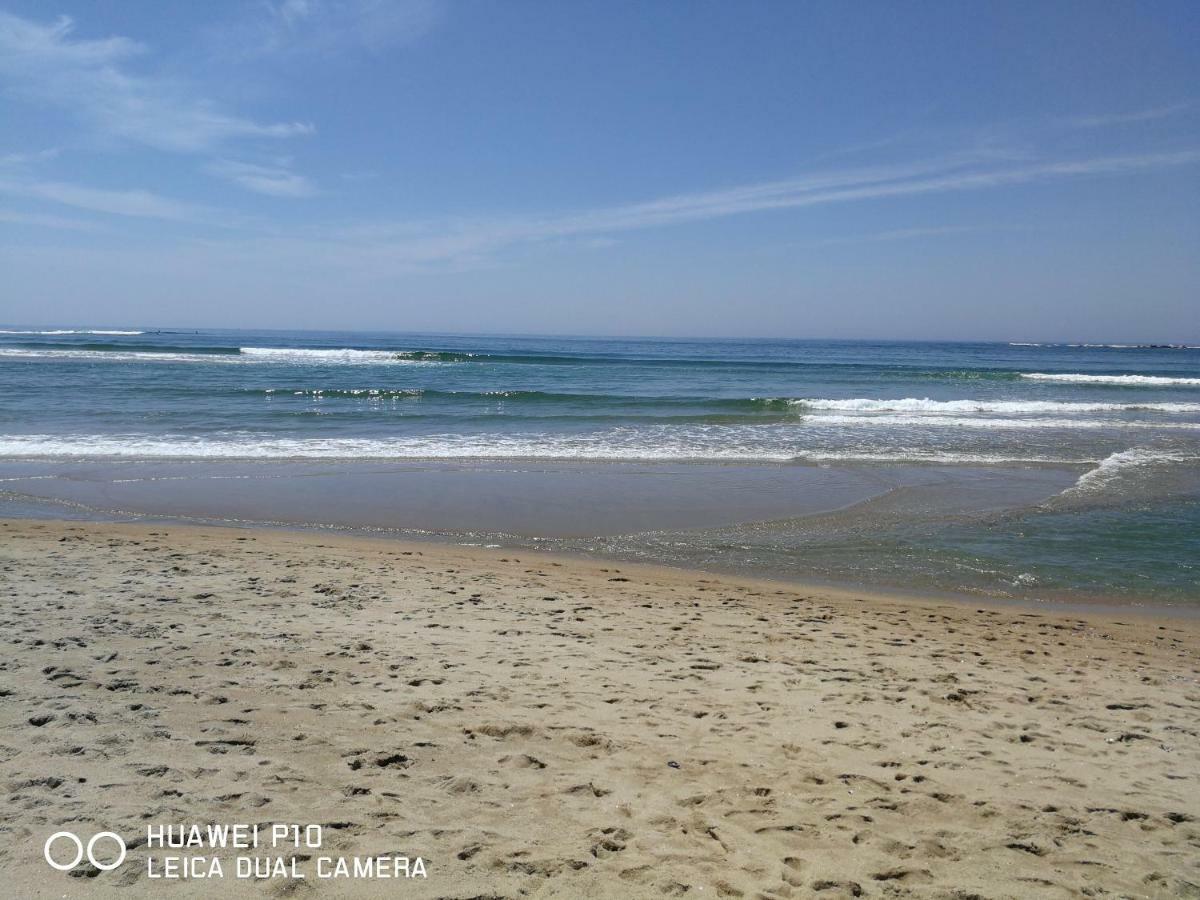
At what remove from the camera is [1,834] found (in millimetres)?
2932

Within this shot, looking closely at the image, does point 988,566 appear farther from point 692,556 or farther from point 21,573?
point 21,573

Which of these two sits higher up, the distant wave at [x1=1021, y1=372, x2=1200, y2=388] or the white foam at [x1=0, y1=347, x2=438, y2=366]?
the white foam at [x1=0, y1=347, x2=438, y2=366]

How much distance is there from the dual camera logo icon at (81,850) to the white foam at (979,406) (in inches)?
953

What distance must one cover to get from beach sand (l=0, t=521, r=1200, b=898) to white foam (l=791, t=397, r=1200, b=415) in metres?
19.2

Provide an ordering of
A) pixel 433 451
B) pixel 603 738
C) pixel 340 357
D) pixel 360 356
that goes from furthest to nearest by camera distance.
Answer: pixel 360 356, pixel 340 357, pixel 433 451, pixel 603 738

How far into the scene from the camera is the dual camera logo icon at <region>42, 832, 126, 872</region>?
9.26 ft

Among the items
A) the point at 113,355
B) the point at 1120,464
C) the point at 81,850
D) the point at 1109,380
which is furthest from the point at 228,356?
the point at 1109,380

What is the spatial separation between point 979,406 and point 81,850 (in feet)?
91.4

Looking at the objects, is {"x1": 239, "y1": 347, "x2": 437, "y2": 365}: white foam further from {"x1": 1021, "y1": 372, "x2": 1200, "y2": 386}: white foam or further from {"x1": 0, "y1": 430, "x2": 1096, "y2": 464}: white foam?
{"x1": 1021, "y1": 372, "x2": 1200, "y2": 386}: white foam

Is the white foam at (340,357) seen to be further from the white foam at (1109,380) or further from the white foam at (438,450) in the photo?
the white foam at (1109,380)

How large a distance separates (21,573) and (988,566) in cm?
992

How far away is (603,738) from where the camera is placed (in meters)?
4.01

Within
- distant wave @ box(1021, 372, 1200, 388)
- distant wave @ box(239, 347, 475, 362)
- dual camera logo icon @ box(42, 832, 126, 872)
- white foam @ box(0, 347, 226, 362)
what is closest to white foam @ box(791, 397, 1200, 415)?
distant wave @ box(1021, 372, 1200, 388)

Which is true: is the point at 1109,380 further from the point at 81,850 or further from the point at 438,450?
the point at 81,850
